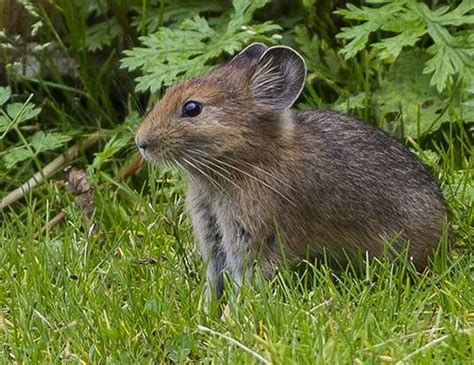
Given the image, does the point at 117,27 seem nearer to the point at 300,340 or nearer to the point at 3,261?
the point at 3,261

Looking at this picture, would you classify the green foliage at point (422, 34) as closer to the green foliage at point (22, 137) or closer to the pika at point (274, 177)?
the pika at point (274, 177)

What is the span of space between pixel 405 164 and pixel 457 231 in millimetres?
526

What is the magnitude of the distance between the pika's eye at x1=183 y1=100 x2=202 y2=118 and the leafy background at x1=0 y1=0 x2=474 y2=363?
662mm

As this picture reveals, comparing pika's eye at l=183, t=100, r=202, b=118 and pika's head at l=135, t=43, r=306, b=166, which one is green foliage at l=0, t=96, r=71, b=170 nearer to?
pika's head at l=135, t=43, r=306, b=166

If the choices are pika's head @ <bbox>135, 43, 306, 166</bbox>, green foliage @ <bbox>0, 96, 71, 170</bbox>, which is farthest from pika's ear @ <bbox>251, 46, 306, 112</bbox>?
green foliage @ <bbox>0, 96, 71, 170</bbox>

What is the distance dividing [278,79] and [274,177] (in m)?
0.43

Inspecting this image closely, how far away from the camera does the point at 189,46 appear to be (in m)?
6.79

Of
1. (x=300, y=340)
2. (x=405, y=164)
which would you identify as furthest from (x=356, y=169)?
(x=300, y=340)

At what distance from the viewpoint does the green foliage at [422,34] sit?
21.4ft

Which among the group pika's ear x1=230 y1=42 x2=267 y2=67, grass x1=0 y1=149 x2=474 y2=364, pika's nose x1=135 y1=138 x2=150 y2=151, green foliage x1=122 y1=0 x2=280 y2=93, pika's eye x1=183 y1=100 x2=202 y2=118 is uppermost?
pika's ear x1=230 y1=42 x2=267 y2=67

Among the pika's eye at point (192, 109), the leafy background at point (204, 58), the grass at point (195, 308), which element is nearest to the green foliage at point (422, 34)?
the leafy background at point (204, 58)

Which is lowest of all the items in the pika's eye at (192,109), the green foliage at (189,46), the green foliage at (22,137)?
the green foliage at (22,137)

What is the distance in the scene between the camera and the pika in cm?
542

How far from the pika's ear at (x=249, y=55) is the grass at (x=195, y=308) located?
0.86m
